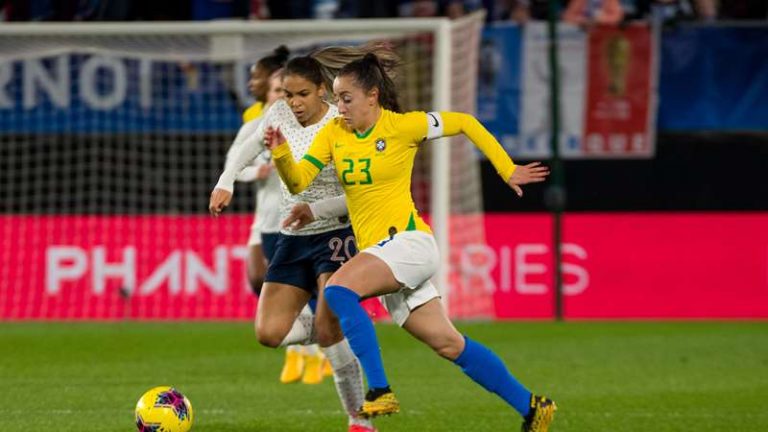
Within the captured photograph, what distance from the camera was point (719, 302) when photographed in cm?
1625

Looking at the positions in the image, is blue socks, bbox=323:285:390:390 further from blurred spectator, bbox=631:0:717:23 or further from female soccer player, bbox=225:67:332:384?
blurred spectator, bbox=631:0:717:23

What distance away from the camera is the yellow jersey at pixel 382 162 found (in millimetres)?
7117

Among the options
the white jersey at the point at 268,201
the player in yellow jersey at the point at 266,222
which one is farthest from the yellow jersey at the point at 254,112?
the white jersey at the point at 268,201

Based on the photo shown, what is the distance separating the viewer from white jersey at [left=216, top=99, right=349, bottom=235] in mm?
7684

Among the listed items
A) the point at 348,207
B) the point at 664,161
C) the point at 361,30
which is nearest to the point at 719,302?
the point at 664,161

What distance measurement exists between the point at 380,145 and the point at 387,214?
308 mm

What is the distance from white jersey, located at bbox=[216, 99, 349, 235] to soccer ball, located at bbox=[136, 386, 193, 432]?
3.29ft

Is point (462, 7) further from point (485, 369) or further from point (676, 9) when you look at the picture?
point (485, 369)

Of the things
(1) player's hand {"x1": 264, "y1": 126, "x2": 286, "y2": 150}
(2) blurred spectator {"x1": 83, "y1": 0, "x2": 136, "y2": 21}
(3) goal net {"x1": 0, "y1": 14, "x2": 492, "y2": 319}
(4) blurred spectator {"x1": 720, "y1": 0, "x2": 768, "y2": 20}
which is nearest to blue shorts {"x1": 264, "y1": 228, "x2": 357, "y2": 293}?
(1) player's hand {"x1": 264, "y1": 126, "x2": 286, "y2": 150}

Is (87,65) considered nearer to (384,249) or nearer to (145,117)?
(145,117)

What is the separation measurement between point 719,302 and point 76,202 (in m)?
6.52

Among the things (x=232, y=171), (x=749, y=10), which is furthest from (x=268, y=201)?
(x=749, y=10)

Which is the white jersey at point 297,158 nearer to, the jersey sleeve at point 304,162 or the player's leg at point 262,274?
the jersey sleeve at point 304,162

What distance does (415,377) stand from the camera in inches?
424
